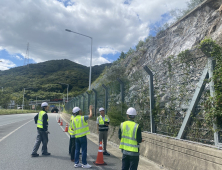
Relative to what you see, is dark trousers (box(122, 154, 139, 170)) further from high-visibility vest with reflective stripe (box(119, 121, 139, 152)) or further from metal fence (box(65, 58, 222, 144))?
metal fence (box(65, 58, 222, 144))

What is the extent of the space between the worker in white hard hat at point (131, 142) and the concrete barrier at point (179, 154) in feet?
4.49

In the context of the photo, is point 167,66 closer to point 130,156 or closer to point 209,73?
point 209,73

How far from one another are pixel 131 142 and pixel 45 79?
15174cm

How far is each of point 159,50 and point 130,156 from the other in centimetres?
1795

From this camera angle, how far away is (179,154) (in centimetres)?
491

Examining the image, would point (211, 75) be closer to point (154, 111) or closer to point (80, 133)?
point (154, 111)

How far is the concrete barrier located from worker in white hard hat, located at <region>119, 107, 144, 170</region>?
1.37 meters

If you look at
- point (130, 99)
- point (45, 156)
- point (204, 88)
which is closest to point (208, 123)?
point (204, 88)

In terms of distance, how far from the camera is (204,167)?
4.11 m

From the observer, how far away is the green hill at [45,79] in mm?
124875

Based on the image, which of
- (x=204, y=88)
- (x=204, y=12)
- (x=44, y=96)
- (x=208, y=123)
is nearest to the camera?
(x=208, y=123)

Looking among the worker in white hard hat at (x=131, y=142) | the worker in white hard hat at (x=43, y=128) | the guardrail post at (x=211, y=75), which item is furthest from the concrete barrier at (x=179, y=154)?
the worker in white hard hat at (x=43, y=128)

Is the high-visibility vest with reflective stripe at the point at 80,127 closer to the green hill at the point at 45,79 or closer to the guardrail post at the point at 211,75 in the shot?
the guardrail post at the point at 211,75

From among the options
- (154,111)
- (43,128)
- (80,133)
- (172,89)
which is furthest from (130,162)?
(43,128)
